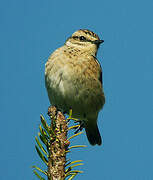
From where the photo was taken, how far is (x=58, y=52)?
566cm

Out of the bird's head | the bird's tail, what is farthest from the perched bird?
the bird's tail

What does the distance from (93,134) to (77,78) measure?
182 cm

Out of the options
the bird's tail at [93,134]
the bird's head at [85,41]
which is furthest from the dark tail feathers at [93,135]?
the bird's head at [85,41]

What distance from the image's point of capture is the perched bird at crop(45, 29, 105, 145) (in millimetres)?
5191

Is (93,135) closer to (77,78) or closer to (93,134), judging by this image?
(93,134)

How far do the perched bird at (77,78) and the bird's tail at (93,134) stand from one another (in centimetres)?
28

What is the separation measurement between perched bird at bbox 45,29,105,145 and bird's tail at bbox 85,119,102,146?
0.28 meters

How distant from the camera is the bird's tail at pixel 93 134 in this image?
21.3 feet

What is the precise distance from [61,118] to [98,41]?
3.63 meters

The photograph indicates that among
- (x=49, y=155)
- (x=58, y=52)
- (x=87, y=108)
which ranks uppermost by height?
(x=58, y=52)

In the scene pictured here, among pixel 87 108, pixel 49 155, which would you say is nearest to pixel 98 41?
pixel 87 108

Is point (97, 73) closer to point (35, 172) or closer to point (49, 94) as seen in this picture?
point (49, 94)

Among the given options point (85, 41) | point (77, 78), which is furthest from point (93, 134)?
point (85, 41)

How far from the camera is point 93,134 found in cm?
654
